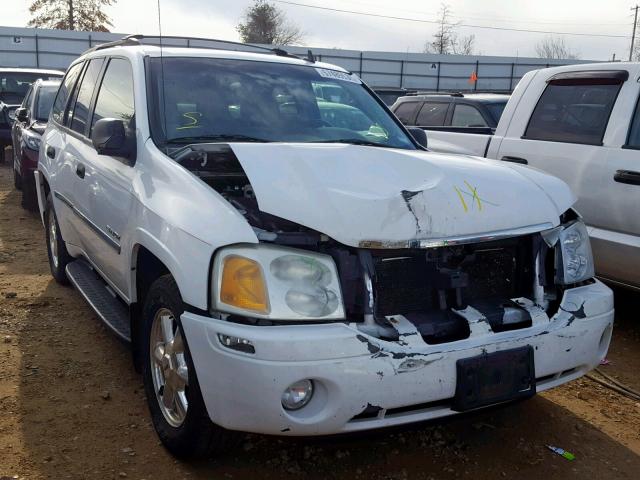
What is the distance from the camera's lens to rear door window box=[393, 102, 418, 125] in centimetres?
921

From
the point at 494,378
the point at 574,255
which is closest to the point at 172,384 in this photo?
the point at 494,378

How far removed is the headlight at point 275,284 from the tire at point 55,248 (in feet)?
10.1

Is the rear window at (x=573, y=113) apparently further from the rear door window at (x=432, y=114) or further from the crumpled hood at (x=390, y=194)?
the rear door window at (x=432, y=114)

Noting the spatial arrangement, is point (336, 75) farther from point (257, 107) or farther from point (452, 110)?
point (452, 110)

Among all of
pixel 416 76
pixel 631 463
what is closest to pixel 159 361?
pixel 631 463

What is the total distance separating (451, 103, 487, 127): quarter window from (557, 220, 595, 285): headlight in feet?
18.5

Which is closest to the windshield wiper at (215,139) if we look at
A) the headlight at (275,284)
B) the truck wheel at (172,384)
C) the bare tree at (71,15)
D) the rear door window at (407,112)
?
the truck wheel at (172,384)

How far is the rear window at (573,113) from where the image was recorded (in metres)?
4.75

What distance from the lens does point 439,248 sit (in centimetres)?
266

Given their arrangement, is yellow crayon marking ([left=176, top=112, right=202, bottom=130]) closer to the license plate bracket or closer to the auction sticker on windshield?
the auction sticker on windshield

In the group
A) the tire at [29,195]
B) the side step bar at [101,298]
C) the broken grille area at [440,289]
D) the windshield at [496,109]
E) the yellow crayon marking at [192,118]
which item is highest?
the yellow crayon marking at [192,118]

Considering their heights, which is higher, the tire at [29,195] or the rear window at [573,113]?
the rear window at [573,113]

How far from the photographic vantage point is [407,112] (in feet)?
30.6

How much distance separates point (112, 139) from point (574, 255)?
90.1 inches
